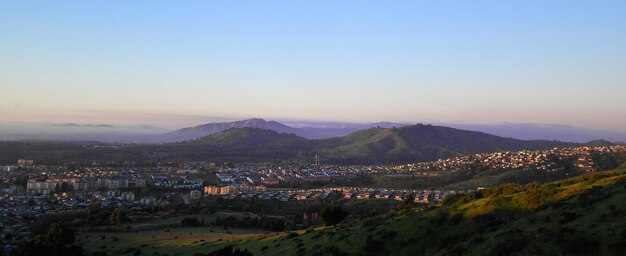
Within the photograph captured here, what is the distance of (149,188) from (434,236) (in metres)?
67.8

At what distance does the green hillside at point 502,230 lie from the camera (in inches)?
549

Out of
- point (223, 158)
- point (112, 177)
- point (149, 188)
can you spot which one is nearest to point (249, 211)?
point (149, 188)

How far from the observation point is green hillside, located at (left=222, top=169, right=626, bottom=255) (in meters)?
13.9

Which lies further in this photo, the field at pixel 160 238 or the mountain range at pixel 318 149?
the mountain range at pixel 318 149

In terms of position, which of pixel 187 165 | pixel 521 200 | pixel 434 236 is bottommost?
pixel 187 165

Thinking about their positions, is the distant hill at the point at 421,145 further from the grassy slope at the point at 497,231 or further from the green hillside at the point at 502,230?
the green hillside at the point at 502,230

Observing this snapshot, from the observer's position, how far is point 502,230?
56.7 feet

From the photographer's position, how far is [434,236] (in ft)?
72.7

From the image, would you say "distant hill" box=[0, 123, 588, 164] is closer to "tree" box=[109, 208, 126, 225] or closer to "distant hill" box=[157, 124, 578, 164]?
"distant hill" box=[157, 124, 578, 164]

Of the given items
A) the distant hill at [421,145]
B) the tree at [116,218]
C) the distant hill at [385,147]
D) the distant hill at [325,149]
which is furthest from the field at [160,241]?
the distant hill at [421,145]

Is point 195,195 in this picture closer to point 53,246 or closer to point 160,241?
point 160,241

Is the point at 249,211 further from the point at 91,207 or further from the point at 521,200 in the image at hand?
the point at 521,200

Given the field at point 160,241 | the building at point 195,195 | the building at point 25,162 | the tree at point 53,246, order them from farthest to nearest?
Answer: the building at point 25,162 < the building at point 195,195 < the field at point 160,241 < the tree at point 53,246

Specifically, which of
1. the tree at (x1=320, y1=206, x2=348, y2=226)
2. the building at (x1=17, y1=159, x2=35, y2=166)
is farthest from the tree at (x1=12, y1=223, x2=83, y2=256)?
the building at (x1=17, y1=159, x2=35, y2=166)
